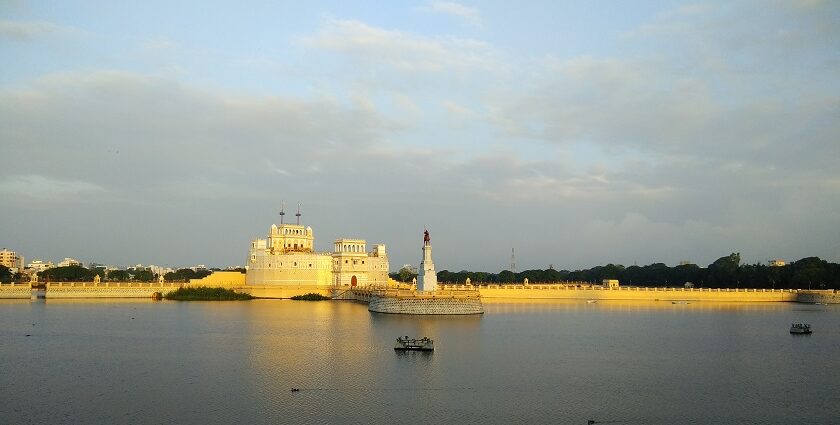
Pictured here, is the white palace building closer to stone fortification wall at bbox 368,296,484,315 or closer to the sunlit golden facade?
the sunlit golden facade

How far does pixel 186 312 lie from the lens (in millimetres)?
64125

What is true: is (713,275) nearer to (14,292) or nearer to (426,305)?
(426,305)

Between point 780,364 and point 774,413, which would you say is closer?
point 774,413

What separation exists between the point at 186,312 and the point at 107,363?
29.8 meters

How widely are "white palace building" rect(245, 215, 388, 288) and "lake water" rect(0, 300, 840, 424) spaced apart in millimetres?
28778

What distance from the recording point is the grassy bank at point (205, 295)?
3312 inches

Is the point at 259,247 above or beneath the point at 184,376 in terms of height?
above

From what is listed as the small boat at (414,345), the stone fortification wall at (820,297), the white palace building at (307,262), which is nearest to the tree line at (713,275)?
the stone fortification wall at (820,297)

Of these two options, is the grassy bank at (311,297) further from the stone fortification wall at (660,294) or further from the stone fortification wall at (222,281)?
the stone fortification wall at (660,294)

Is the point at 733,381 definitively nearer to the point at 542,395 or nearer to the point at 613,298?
the point at 542,395

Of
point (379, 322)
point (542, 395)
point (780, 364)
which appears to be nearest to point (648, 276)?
point (379, 322)

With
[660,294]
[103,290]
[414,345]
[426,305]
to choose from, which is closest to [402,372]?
[414,345]

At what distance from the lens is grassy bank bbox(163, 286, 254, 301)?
84.1 meters

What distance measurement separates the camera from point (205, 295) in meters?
84.8
